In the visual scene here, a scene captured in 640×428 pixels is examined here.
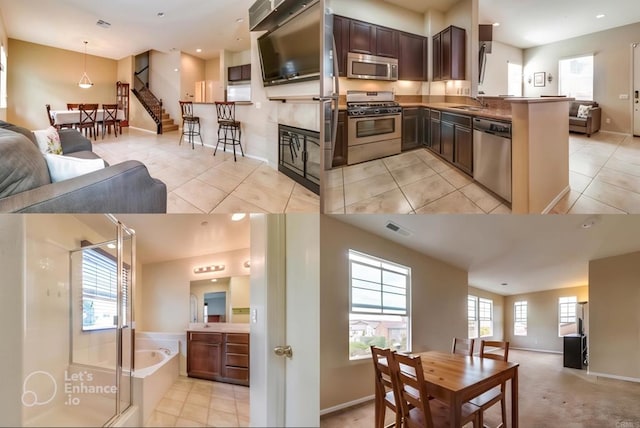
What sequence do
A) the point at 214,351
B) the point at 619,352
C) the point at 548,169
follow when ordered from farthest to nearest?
the point at 214,351, the point at 619,352, the point at 548,169

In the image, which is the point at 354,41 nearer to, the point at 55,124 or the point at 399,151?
the point at 399,151

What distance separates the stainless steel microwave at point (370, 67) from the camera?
1.00 metres

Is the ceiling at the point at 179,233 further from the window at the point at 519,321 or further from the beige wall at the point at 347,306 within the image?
the window at the point at 519,321

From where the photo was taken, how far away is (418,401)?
141 cm

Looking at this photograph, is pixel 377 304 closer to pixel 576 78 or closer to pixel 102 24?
pixel 576 78

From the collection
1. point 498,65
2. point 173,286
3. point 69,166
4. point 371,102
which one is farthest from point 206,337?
point 498,65

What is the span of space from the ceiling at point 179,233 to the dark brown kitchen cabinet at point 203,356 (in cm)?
33

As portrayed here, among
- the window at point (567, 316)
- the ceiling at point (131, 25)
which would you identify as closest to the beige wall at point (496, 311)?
the window at point (567, 316)

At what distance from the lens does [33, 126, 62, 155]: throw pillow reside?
137 centimetres

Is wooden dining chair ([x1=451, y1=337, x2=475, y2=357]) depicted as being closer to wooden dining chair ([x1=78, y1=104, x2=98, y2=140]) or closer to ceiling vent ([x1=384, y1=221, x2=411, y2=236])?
ceiling vent ([x1=384, y1=221, x2=411, y2=236])

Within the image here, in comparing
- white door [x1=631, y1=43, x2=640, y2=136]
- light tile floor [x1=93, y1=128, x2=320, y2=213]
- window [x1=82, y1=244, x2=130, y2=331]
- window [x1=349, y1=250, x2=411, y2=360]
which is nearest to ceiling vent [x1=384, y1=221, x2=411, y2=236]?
window [x1=349, y1=250, x2=411, y2=360]

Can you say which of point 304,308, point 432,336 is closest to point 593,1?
point 432,336

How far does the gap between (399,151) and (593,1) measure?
2.06 ft

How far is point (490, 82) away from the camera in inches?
42.2
